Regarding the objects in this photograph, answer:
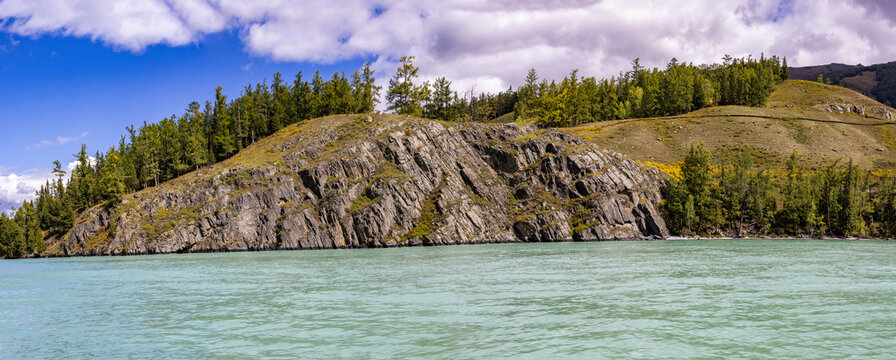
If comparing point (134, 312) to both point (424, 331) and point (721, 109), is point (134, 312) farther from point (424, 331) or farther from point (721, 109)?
point (721, 109)

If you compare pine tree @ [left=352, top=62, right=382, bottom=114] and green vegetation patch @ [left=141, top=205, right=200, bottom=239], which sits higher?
pine tree @ [left=352, top=62, right=382, bottom=114]

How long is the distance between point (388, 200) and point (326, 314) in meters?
73.5

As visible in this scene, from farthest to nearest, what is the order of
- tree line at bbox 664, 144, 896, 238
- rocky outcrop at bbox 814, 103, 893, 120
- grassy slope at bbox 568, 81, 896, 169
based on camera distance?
rocky outcrop at bbox 814, 103, 893, 120
grassy slope at bbox 568, 81, 896, 169
tree line at bbox 664, 144, 896, 238

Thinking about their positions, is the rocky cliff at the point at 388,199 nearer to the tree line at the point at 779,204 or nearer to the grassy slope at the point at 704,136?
the grassy slope at the point at 704,136

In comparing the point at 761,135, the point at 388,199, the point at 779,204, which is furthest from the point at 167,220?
the point at 761,135

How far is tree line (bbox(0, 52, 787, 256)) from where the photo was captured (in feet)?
403

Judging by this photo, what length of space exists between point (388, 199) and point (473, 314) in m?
75.5

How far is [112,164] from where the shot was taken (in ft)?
442

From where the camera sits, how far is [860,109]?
595ft

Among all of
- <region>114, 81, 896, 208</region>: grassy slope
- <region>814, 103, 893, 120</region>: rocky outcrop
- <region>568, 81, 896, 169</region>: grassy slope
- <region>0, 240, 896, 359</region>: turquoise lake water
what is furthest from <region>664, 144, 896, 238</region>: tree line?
<region>814, 103, 893, 120</region>: rocky outcrop

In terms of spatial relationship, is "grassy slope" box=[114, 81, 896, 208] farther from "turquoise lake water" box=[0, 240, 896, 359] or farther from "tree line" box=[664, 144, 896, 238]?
"turquoise lake water" box=[0, 240, 896, 359]

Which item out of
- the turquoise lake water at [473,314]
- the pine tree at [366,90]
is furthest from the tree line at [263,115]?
the turquoise lake water at [473,314]

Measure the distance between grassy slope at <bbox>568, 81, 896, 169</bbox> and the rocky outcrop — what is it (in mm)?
4933

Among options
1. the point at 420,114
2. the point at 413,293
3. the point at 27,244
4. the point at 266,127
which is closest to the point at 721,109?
the point at 420,114
